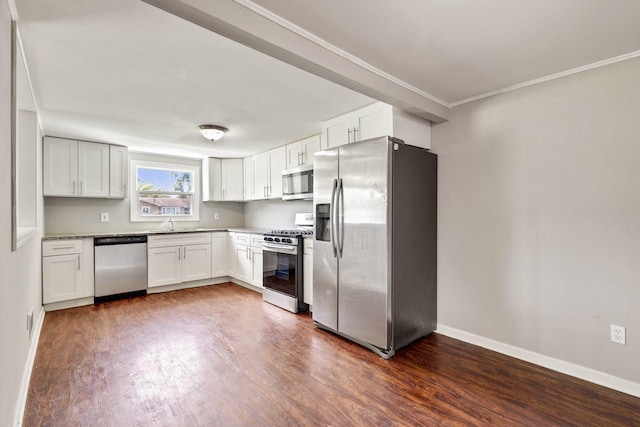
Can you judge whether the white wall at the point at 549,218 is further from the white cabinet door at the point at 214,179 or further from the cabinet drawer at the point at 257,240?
the white cabinet door at the point at 214,179

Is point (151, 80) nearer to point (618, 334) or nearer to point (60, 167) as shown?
point (60, 167)

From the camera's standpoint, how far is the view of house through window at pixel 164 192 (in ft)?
16.8

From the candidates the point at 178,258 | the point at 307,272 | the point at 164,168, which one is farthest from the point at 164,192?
the point at 307,272

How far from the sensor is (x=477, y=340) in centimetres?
288

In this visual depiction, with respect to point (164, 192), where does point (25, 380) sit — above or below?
below

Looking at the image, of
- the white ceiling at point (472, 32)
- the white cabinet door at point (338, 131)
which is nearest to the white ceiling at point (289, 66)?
the white ceiling at point (472, 32)

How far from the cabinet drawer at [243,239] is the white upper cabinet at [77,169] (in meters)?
1.83

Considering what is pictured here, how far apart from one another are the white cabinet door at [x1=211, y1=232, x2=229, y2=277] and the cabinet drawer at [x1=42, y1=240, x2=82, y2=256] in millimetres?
1795

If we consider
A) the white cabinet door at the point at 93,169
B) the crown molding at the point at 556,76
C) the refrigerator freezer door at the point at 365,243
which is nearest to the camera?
the crown molding at the point at 556,76

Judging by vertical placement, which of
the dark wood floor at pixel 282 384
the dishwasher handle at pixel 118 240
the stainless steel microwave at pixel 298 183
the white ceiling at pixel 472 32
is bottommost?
the dark wood floor at pixel 282 384

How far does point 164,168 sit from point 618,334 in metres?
6.00

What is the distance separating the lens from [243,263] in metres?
4.96

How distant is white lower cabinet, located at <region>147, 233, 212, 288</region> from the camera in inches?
182

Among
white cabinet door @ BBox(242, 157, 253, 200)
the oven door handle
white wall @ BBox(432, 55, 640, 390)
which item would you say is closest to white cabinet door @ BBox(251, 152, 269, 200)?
white cabinet door @ BBox(242, 157, 253, 200)
